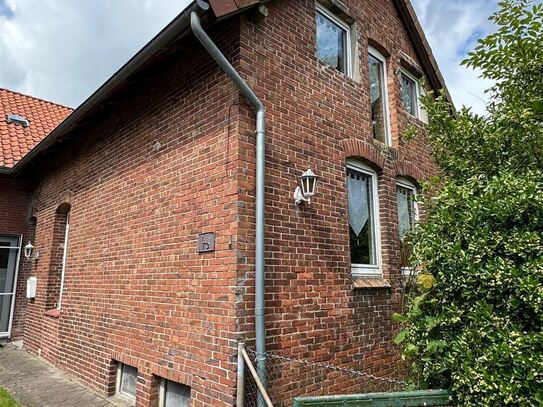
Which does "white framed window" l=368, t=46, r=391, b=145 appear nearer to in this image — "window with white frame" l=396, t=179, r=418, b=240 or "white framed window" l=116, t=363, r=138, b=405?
"window with white frame" l=396, t=179, r=418, b=240

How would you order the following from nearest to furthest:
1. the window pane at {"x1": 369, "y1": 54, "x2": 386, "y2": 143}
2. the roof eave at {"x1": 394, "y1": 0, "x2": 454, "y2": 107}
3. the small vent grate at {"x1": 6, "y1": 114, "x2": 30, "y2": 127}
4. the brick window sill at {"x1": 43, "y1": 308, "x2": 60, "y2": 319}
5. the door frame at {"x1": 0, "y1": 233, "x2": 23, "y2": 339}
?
the window pane at {"x1": 369, "y1": 54, "x2": 386, "y2": 143} → the brick window sill at {"x1": 43, "y1": 308, "x2": 60, "y2": 319} → the roof eave at {"x1": 394, "y1": 0, "x2": 454, "y2": 107} → the door frame at {"x1": 0, "y1": 233, "x2": 23, "y2": 339} → the small vent grate at {"x1": 6, "y1": 114, "x2": 30, "y2": 127}

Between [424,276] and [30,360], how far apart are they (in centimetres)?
776

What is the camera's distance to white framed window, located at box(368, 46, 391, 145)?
277 inches

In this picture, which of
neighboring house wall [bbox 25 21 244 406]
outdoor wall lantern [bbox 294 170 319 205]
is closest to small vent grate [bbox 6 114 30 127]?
neighboring house wall [bbox 25 21 244 406]

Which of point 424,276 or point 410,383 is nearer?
point 424,276

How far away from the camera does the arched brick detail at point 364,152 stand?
562 cm

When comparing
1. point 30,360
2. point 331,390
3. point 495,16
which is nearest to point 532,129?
point 495,16

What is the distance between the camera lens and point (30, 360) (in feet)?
25.1

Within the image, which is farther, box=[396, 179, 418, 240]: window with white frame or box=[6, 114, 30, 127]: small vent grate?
box=[6, 114, 30, 127]: small vent grate

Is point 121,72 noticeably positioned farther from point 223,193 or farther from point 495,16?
point 495,16

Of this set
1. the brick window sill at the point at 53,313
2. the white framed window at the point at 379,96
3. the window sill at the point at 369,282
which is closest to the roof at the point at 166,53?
the white framed window at the point at 379,96

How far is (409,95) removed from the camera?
27.7 ft

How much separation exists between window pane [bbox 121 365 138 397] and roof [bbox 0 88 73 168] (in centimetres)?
651

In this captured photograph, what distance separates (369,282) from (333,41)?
389 centimetres
